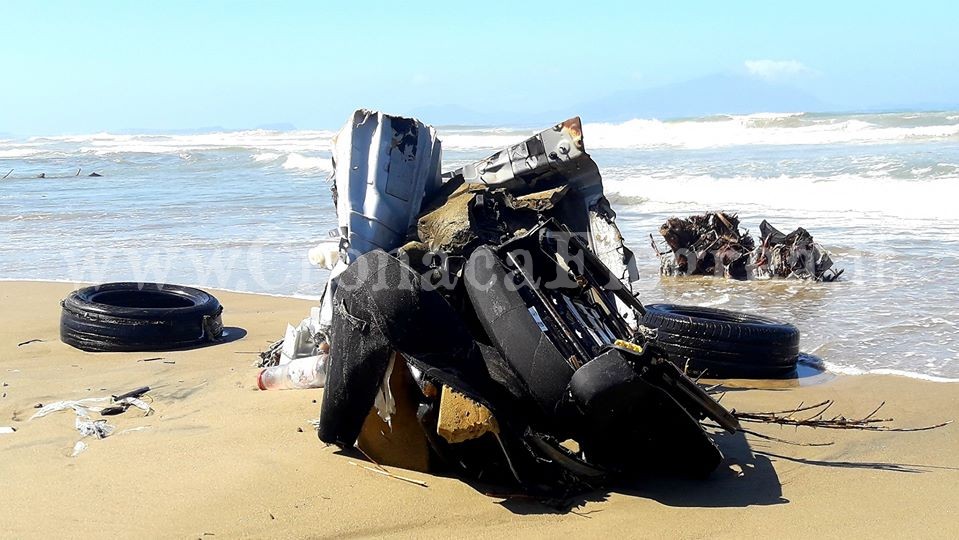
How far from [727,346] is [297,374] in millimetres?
2620

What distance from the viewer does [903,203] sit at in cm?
1608

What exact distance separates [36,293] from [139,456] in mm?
5923

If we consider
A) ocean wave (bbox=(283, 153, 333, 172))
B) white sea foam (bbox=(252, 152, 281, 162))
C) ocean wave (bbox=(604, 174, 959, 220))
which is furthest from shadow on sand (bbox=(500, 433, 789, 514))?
white sea foam (bbox=(252, 152, 281, 162))

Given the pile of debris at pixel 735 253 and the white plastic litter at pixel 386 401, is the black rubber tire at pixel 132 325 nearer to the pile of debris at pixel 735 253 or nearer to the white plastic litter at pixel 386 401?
the white plastic litter at pixel 386 401

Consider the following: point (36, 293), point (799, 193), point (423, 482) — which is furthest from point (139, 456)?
point (799, 193)

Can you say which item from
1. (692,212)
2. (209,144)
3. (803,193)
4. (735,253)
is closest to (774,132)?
(803,193)

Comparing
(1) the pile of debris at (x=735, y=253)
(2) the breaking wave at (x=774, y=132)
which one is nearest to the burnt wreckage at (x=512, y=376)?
(1) the pile of debris at (x=735, y=253)

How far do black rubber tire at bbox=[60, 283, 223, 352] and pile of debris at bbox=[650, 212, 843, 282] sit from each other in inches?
195

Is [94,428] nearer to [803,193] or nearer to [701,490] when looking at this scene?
[701,490]

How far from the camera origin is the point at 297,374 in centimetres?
520

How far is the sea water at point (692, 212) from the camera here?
7.69m

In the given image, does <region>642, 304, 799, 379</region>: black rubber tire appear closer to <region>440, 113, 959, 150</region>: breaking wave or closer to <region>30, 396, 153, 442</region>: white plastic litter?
<region>30, 396, 153, 442</region>: white plastic litter

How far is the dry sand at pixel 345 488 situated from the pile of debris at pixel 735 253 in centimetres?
408

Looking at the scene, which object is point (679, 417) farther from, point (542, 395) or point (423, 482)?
point (423, 482)
